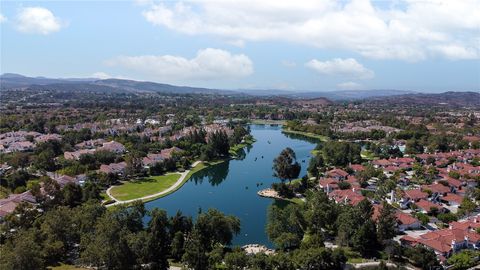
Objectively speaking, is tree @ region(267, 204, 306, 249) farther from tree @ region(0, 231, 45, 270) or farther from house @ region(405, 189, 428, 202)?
tree @ region(0, 231, 45, 270)

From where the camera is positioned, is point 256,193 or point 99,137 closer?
point 256,193

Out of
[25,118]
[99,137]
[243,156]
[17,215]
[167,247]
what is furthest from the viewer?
[25,118]

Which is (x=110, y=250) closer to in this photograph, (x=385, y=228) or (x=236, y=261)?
(x=236, y=261)

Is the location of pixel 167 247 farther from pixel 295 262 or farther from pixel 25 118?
pixel 25 118

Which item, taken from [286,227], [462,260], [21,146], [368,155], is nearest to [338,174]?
[368,155]

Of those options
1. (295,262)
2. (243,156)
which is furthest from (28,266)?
(243,156)

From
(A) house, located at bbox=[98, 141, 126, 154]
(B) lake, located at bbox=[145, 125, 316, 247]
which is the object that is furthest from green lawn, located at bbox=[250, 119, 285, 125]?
(A) house, located at bbox=[98, 141, 126, 154]
